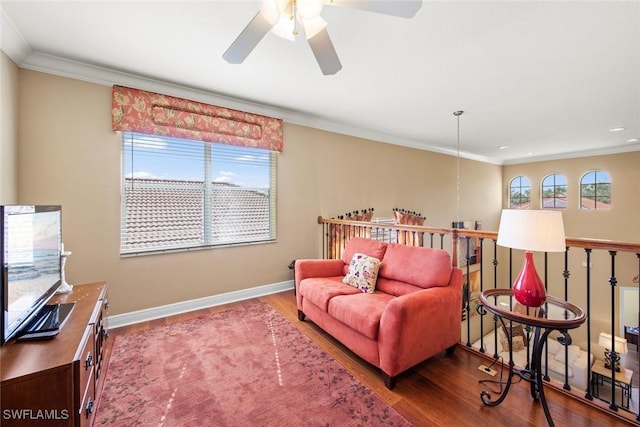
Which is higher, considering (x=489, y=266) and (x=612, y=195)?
(x=612, y=195)

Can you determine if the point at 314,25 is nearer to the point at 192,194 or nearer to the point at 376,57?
the point at 376,57

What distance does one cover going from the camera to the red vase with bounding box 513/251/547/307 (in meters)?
1.59

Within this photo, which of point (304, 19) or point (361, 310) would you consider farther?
point (361, 310)

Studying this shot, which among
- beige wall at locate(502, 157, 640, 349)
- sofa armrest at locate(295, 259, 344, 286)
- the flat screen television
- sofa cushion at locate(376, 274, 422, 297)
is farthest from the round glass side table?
beige wall at locate(502, 157, 640, 349)

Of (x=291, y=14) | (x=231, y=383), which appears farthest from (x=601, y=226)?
(x=231, y=383)

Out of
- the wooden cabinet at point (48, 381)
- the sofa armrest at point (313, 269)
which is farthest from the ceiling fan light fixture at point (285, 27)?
the sofa armrest at point (313, 269)

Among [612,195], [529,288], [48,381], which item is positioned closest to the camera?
[48,381]

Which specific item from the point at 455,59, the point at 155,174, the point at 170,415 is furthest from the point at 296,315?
the point at 455,59

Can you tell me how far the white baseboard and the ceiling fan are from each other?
2628 mm

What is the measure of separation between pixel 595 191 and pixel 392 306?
Result: 7.62m

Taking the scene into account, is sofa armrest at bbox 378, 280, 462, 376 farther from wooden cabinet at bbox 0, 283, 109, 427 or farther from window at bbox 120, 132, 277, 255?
window at bbox 120, 132, 277, 255

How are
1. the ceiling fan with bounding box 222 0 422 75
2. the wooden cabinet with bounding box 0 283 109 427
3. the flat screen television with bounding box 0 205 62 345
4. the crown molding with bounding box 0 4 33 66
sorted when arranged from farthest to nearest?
the crown molding with bounding box 0 4 33 66 → the ceiling fan with bounding box 222 0 422 75 → the flat screen television with bounding box 0 205 62 345 → the wooden cabinet with bounding box 0 283 109 427

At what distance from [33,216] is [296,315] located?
2.30m

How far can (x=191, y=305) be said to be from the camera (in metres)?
3.06
